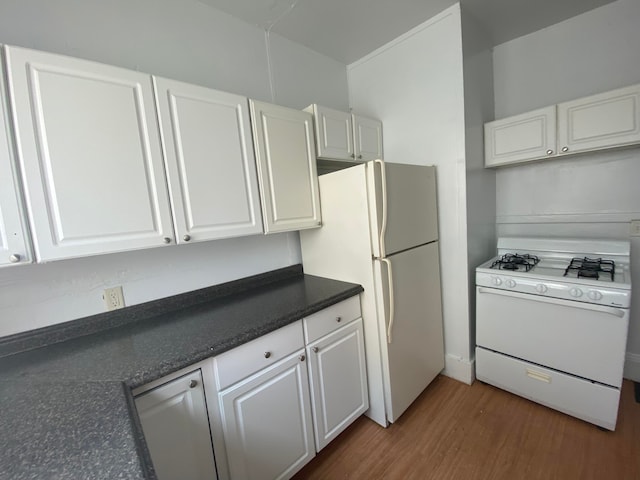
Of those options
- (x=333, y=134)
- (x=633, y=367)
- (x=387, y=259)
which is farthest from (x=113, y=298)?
(x=633, y=367)

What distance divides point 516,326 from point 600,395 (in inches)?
19.1

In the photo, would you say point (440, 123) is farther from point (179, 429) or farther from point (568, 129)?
point (179, 429)

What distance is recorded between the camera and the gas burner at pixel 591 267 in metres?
1.61

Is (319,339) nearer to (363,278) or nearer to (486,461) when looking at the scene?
(363,278)

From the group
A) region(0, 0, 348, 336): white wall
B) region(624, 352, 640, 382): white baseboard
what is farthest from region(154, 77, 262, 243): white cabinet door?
region(624, 352, 640, 382): white baseboard

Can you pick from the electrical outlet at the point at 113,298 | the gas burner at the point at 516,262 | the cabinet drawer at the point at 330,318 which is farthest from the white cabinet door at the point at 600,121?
the electrical outlet at the point at 113,298

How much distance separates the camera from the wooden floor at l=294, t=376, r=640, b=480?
1.39 m

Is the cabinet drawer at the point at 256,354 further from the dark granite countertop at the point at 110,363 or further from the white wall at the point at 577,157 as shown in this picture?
the white wall at the point at 577,157

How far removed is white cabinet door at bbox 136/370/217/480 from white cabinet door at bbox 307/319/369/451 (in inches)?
21.2

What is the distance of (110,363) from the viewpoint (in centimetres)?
101

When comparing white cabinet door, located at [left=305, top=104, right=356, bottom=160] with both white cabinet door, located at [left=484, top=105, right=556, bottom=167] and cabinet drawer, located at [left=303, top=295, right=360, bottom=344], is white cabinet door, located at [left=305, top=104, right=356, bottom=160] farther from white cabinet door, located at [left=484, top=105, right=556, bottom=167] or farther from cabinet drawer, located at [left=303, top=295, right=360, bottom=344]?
white cabinet door, located at [left=484, top=105, right=556, bottom=167]

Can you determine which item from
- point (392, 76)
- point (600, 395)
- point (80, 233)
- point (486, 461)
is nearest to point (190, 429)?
point (80, 233)

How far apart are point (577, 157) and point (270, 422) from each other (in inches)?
105

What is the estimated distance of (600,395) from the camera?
152 centimetres
